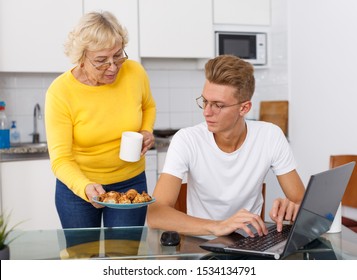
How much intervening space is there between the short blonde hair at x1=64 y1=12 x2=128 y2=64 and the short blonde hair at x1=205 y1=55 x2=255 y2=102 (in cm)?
39

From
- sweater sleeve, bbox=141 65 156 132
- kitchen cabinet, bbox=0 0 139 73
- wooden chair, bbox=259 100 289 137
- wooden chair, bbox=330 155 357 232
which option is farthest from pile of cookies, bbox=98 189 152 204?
wooden chair, bbox=259 100 289 137

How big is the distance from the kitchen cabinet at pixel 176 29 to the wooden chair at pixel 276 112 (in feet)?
1.97

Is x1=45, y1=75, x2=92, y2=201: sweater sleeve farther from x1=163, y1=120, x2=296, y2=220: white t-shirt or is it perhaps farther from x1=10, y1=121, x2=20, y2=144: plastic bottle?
x1=10, y1=121, x2=20, y2=144: plastic bottle

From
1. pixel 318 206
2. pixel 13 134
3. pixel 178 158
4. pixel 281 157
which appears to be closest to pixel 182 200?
pixel 178 158

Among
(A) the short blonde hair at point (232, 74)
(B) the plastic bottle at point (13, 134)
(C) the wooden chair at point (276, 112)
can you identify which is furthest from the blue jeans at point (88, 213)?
(C) the wooden chair at point (276, 112)

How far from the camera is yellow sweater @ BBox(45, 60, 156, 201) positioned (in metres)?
2.01

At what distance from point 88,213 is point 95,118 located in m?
0.39

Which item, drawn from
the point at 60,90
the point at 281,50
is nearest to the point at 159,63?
the point at 281,50

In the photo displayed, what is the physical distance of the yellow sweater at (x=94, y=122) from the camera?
201 centimetres

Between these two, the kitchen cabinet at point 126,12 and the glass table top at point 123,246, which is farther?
the kitchen cabinet at point 126,12

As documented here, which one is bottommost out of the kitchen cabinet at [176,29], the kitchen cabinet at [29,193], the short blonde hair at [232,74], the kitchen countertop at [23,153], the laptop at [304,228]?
the kitchen cabinet at [29,193]

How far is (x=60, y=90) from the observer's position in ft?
6.72

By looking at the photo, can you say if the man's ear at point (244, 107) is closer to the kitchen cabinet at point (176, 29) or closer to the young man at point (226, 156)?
the young man at point (226, 156)
